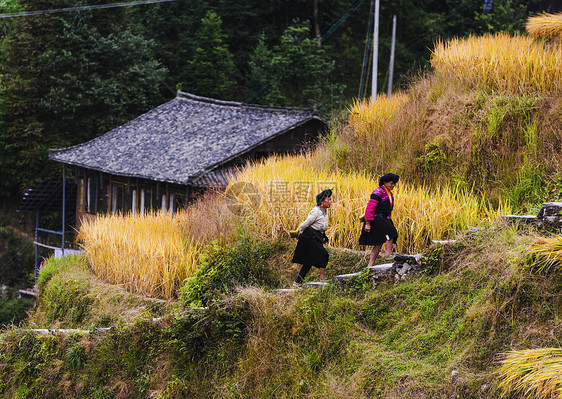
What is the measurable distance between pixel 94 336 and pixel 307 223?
14.8ft

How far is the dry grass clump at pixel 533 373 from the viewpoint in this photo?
563 centimetres

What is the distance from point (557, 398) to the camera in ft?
18.2

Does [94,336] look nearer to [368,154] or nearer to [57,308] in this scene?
[57,308]

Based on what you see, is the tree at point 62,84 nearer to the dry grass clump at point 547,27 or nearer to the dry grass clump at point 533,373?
the dry grass clump at point 547,27

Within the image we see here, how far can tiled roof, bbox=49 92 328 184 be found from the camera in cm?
1983

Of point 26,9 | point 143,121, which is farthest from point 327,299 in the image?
point 26,9

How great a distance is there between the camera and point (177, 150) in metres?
21.5

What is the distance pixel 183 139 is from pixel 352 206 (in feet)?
42.0

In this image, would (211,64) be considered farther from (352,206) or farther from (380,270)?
(380,270)

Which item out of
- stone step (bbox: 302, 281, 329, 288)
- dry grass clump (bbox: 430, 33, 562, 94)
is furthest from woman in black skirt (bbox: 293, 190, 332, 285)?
dry grass clump (bbox: 430, 33, 562, 94)

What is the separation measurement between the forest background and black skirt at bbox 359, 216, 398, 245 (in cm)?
1823

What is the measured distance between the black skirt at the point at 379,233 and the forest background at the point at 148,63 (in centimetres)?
1823

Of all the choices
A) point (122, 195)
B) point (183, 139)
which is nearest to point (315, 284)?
point (183, 139)

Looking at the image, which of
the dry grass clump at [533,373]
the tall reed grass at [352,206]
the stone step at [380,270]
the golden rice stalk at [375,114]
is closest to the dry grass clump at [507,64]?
the golden rice stalk at [375,114]
